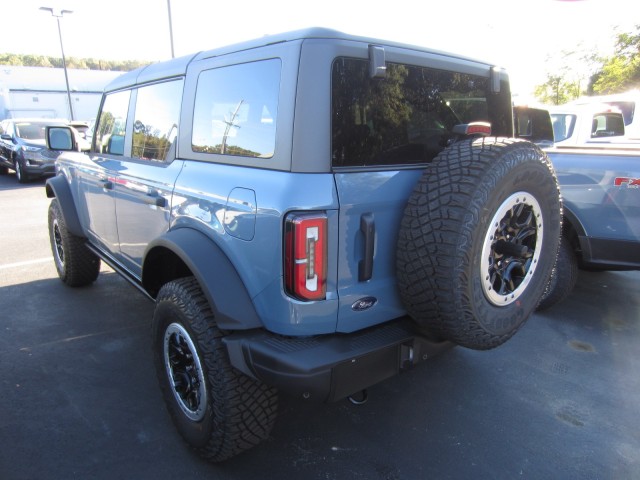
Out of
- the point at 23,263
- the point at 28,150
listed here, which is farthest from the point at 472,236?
the point at 28,150

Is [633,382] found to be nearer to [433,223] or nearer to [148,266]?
[433,223]

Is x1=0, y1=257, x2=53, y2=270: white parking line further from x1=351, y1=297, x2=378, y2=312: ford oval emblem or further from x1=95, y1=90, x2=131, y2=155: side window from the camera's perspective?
x1=351, y1=297, x2=378, y2=312: ford oval emblem

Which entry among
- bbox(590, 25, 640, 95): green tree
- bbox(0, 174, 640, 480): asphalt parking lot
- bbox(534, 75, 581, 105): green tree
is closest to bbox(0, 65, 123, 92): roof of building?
bbox(534, 75, 581, 105): green tree

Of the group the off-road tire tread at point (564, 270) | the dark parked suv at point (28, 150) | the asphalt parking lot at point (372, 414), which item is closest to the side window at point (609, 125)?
the off-road tire tread at point (564, 270)

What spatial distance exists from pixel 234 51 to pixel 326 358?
60.3 inches

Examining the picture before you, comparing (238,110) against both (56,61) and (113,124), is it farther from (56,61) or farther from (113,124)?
(56,61)

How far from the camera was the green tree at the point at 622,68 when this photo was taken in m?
22.2

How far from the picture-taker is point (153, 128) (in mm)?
2969

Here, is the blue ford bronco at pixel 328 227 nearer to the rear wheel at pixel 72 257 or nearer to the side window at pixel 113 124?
the side window at pixel 113 124

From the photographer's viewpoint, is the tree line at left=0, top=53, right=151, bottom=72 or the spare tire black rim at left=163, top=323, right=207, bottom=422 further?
the tree line at left=0, top=53, right=151, bottom=72

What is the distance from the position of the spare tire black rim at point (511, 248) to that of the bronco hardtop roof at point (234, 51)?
912 mm

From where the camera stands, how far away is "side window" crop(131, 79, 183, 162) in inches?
107

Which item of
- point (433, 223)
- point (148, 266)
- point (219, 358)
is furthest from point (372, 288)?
point (148, 266)

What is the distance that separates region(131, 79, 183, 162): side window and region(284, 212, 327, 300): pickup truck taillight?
1210 mm
